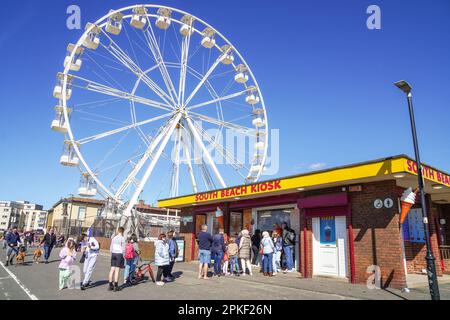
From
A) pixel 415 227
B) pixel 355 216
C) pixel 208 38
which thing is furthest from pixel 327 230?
pixel 208 38

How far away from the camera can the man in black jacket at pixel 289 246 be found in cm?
1333

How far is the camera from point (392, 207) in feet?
33.7

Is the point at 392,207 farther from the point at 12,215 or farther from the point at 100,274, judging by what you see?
the point at 12,215

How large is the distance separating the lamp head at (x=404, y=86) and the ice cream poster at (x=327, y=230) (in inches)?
200

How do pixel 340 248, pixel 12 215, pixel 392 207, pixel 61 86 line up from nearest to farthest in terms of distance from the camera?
1. pixel 392 207
2. pixel 340 248
3. pixel 61 86
4. pixel 12 215

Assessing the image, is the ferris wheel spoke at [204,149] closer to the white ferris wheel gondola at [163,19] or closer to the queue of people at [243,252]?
the white ferris wheel gondola at [163,19]

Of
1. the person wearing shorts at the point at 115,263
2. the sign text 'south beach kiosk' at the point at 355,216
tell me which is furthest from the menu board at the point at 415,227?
the person wearing shorts at the point at 115,263

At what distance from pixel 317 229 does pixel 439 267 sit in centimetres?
495

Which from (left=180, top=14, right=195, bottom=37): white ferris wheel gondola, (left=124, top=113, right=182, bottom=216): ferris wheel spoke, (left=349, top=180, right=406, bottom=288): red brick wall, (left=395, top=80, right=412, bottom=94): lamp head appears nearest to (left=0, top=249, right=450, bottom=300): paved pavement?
(left=349, top=180, right=406, bottom=288): red brick wall

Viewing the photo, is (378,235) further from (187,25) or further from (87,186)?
(187,25)

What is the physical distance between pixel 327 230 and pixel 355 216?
1.32 metres

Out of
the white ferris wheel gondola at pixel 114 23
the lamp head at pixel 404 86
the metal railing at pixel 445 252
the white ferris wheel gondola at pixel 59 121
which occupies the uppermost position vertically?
the white ferris wheel gondola at pixel 114 23

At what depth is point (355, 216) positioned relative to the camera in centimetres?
1122
